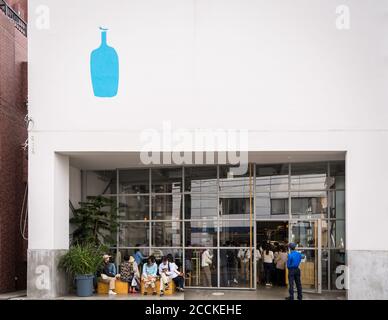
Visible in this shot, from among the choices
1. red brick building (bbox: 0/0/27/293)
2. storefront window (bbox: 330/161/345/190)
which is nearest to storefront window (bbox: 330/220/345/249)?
storefront window (bbox: 330/161/345/190)

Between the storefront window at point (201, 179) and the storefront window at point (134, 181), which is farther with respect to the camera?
the storefront window at point (134, 181)

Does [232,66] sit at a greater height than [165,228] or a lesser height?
greater

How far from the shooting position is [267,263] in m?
14.9

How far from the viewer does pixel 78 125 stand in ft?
42.4

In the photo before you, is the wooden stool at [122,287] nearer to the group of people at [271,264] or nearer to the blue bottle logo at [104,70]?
the group of people at [271,264]

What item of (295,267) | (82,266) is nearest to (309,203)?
(295,267)

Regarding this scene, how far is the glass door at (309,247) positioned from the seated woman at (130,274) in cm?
487

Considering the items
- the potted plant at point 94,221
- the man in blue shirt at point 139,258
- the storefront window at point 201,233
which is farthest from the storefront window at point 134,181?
the man in blue shirt at point 139,258

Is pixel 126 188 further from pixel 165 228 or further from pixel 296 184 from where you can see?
pixel 296 184

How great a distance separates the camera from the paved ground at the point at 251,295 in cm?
1305

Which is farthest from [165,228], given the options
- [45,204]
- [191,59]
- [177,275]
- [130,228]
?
[191,59]

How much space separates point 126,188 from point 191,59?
510 cm

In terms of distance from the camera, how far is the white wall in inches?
496

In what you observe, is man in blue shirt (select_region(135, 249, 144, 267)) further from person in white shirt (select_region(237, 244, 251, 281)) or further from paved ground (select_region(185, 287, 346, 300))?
person in white shirt (select_region(237, 244, 251, 281))
